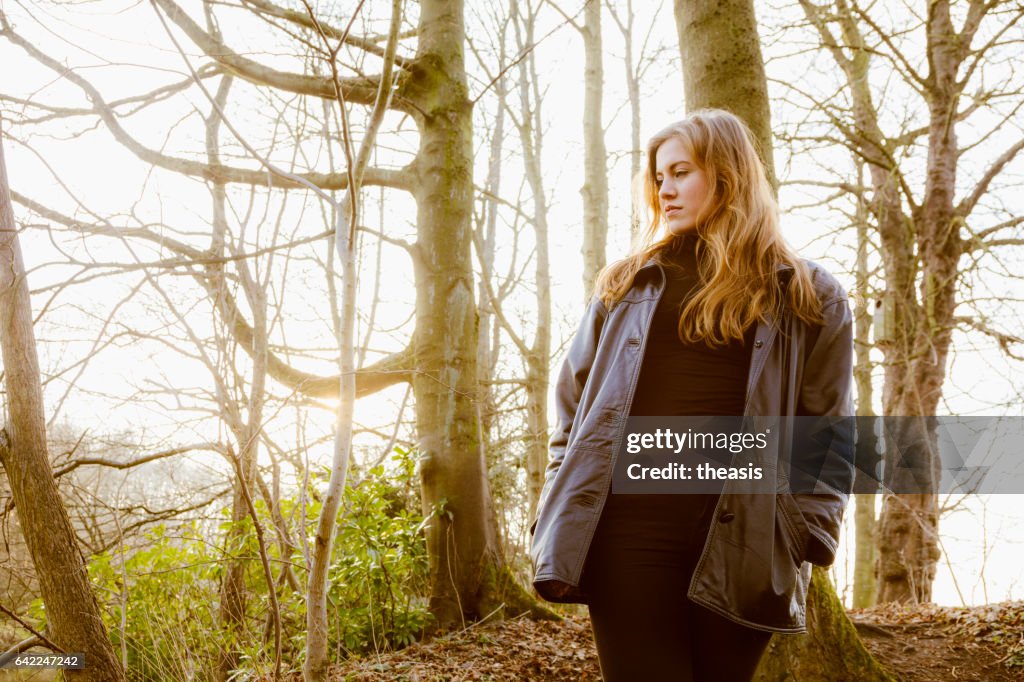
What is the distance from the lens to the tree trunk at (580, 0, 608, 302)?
909cm

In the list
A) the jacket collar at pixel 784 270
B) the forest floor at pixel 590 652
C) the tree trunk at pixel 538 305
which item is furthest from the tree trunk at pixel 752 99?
the tree trunk at pixel 538 305

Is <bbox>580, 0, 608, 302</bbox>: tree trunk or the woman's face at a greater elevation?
<bbox>580, 0, 608, 302</bbox>: tree trunk

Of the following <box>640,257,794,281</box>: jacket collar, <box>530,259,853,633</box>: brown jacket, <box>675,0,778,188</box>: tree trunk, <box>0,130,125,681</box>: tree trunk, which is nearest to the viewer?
<box>530,259,853,633</box>: brown jacket

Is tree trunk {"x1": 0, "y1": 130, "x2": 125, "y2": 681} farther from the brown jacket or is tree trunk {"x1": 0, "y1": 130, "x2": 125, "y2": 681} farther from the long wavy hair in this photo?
the long wavy hair

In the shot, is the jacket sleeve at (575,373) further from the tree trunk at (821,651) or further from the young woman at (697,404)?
the tree trunk at (821,651)

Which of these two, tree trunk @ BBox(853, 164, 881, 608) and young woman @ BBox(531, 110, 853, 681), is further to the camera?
tree trunk @ BBox(853, 164, 881, 608)

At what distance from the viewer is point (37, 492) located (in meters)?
3.83

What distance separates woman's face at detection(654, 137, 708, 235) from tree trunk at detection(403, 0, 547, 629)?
2.89m

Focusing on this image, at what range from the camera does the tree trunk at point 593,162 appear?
9.09 metres

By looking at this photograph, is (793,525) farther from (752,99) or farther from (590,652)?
(590,652)

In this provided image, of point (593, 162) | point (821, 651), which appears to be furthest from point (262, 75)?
point (593, 162)

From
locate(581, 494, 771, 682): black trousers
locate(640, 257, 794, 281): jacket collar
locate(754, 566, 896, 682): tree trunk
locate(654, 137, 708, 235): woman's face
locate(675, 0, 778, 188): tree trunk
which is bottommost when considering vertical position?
locate(754, 566, 896, 682): tree trunk

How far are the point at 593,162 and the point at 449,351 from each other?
4987mm

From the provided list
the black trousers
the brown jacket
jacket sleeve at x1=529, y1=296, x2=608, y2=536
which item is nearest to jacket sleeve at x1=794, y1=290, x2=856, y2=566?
the brown jacket
